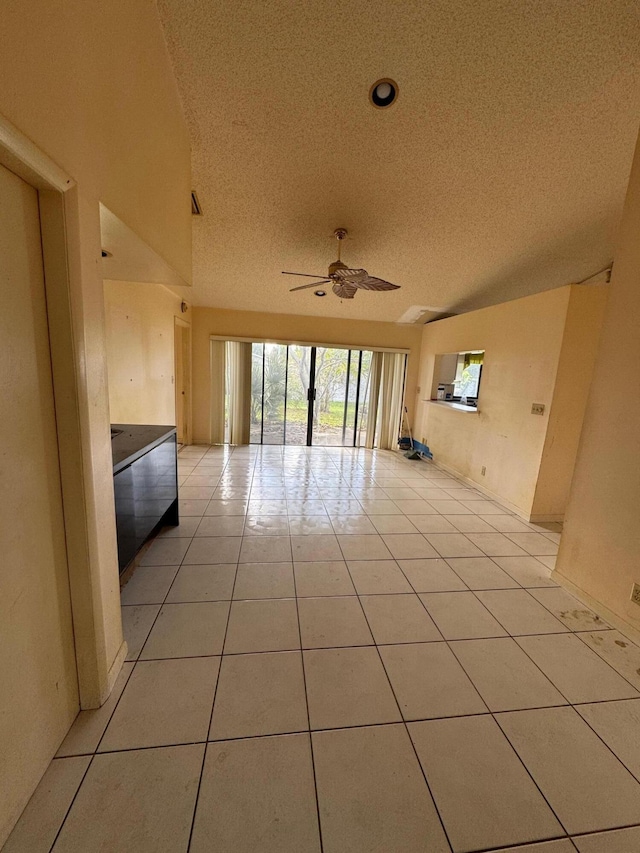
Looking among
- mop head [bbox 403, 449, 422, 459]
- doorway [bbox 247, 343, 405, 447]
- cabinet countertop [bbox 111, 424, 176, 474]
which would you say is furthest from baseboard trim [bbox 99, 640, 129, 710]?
mop head [bbox 403, 449, 422, 459]

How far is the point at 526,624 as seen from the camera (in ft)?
5.91

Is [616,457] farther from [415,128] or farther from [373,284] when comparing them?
[415,128]

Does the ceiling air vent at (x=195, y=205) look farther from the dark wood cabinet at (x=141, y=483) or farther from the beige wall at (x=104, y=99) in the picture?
the dark wood cabinet at (x=141, y=483)

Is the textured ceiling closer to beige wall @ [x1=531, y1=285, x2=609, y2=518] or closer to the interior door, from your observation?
beige wall @ [x1=531, y1=285, x2=609, y2=518]

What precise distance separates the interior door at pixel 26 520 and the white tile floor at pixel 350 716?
20 cm

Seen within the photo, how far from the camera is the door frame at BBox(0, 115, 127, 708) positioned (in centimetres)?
89

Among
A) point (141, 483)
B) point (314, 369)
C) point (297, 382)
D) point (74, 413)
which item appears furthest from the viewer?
point (297, 382)

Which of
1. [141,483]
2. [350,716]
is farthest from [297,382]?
[350,716]

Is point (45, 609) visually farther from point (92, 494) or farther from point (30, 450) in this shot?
point (30, 450)

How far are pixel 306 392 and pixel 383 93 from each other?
Result: 4200mm

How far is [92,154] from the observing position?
104 centimetres

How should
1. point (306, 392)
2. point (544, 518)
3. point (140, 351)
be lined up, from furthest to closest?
1. point (306, 392)
2. point (140, 351)
3. point (544, 518)

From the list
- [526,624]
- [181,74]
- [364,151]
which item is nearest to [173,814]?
[526,624]

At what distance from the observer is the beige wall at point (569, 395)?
287cm
